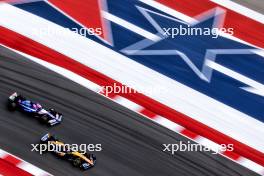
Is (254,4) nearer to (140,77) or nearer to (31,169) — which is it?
(140,77)

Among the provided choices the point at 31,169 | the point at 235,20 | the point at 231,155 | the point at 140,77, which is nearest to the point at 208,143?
the point at 231,155

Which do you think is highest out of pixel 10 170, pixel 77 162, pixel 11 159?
pixel 77 162

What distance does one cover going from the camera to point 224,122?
1698cm

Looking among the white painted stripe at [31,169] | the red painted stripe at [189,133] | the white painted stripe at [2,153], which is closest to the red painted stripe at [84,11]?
the red painted stripe at [189,133]

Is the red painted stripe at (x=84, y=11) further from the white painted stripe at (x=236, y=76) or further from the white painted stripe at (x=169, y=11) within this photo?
the white painted stripe at (x=236, y=76)

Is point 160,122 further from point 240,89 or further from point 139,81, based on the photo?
point 240,89

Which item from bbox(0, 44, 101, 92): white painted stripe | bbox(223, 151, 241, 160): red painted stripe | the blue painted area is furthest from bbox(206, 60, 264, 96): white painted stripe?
bbox(0, 44, 101, 92): white painted stripe

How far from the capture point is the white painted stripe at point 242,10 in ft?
62.8

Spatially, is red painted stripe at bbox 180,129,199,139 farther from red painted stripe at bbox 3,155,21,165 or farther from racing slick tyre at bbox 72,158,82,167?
red painted stripe at bbox 3,155,21,165

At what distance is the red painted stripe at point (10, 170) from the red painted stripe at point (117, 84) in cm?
394

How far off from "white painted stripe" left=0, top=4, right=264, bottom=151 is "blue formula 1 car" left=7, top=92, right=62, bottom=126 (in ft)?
7.92

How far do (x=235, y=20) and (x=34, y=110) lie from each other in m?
8.27

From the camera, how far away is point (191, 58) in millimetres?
18094

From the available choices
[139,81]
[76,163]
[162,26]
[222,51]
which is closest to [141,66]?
[139,81]
